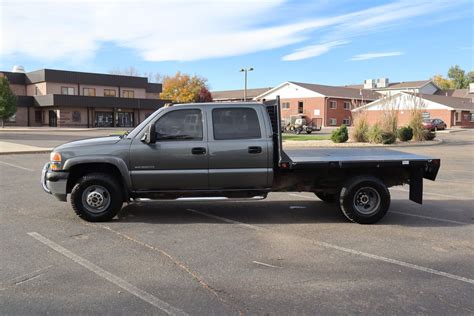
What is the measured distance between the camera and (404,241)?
625 centimetres

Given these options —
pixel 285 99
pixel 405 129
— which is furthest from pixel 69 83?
pixel 405 129

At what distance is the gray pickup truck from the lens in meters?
6.95

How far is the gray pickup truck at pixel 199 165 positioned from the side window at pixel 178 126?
16 mm

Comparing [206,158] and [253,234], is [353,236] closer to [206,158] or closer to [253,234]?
[253,234]

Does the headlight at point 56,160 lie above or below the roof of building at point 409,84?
below

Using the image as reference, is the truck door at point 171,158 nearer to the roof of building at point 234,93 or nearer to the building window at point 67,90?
the building window at point 67,90

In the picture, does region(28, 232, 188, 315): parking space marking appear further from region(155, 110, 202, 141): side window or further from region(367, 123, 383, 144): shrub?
region(367, 123, 383, 144): shrub

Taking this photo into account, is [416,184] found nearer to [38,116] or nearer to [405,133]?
[405,133]

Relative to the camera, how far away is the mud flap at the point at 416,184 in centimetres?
734

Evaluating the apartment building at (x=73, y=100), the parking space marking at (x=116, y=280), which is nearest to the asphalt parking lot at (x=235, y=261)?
the parking space marking at (x=116, y=280)

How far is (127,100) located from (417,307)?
205 ft

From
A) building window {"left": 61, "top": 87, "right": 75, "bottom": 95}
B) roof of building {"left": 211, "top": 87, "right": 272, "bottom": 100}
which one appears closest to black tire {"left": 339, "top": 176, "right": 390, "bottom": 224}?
building window {"left": 61, "top": 87, "right": 75, "bottom": 95}

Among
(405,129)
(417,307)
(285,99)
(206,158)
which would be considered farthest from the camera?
(285,99)

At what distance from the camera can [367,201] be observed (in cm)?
728
